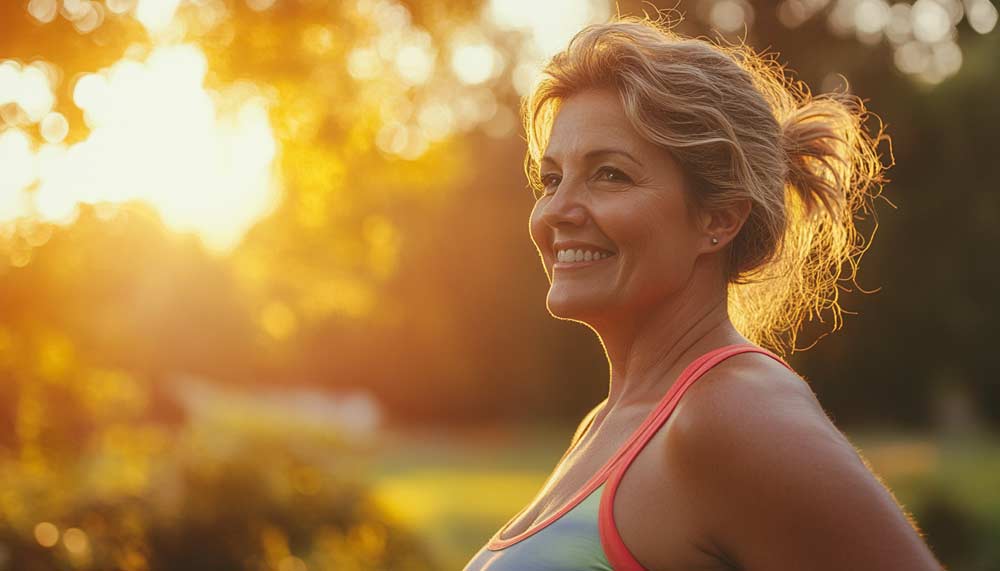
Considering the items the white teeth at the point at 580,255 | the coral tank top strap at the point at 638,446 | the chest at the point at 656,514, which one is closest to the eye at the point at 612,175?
the white teeth at the point at 580,255

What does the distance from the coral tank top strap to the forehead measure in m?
0.46

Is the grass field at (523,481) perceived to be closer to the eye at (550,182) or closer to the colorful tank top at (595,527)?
the eye at (550,182)

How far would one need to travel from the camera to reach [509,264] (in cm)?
2495

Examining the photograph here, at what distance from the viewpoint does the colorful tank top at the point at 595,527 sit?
1.77 metres

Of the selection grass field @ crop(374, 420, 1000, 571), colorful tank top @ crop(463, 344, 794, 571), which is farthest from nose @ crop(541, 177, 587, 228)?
grass field @ crop(374, 420, 1000, 571)

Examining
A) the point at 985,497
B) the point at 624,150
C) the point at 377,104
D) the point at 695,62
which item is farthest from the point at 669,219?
the point at 985,497

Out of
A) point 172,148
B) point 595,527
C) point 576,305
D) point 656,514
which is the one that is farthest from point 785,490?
point 172,148

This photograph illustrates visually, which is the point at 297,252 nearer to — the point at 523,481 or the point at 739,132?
the point at 739,132

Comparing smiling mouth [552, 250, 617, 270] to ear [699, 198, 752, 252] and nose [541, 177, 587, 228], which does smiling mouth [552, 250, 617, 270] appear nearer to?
nose [541, 177, 587, 228]

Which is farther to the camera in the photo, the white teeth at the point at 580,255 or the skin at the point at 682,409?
the white teeth at the point at 580,255

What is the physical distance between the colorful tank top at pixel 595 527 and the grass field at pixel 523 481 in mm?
4868

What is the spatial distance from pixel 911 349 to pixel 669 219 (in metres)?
15.0

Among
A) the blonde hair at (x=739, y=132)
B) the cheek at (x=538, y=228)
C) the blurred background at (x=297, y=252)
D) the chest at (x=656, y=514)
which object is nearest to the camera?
the chest at (x=656, y=514)

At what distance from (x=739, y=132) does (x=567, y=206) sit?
38 centimetres
